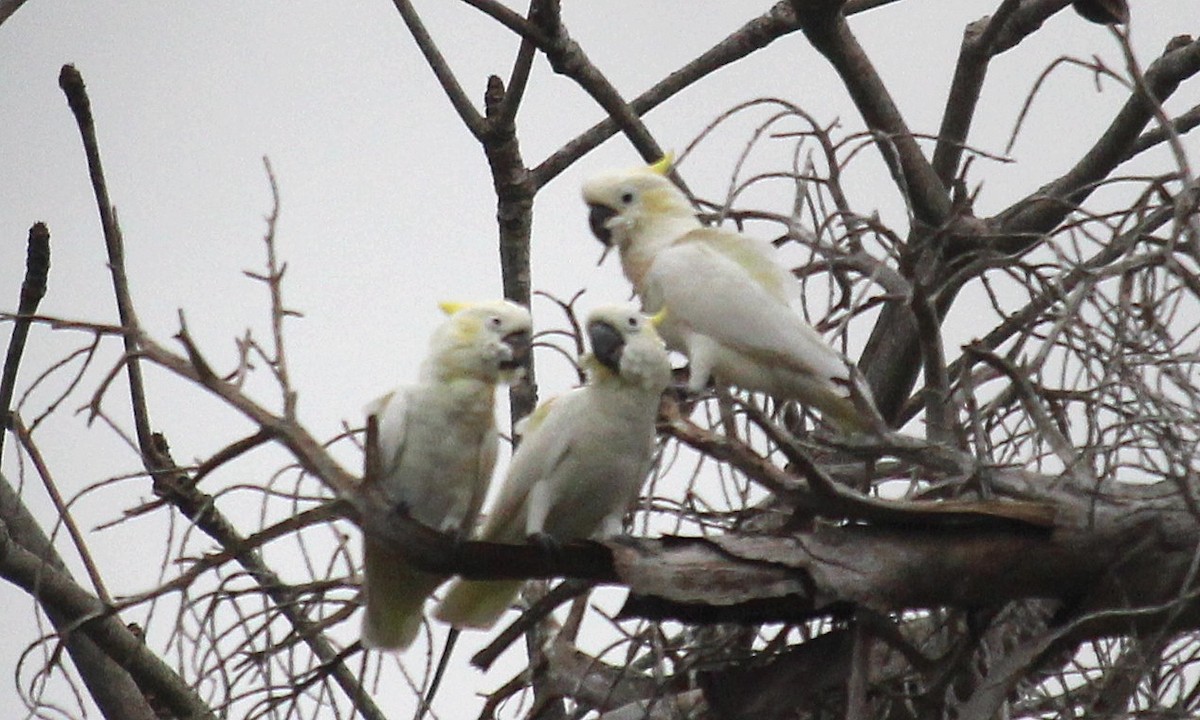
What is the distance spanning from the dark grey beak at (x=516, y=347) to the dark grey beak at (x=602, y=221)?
978mm

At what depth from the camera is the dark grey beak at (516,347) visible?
301 cm

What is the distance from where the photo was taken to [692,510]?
3.13 meters

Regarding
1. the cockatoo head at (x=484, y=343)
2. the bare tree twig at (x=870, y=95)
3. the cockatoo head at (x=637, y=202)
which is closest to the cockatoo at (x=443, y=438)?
the cockatoo head at (x=484, y=343)

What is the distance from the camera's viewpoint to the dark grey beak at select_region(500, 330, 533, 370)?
3006 millimetres

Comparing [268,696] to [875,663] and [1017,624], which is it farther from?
[1017,624]

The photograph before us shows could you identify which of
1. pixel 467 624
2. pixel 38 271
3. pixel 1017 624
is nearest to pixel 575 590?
pixel 467 624

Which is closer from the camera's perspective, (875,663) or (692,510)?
(692,510)

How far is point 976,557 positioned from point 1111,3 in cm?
162

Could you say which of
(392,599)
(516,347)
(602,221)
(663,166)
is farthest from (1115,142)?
(392,599)

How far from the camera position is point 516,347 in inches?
120

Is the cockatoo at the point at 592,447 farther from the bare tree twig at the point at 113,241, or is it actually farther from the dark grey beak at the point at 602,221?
the dark grey beak at the point at 602,221

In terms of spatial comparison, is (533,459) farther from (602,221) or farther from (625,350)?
(602,221)

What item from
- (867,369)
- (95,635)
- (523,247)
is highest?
(523,247)

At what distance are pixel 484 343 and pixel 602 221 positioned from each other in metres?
1.08
